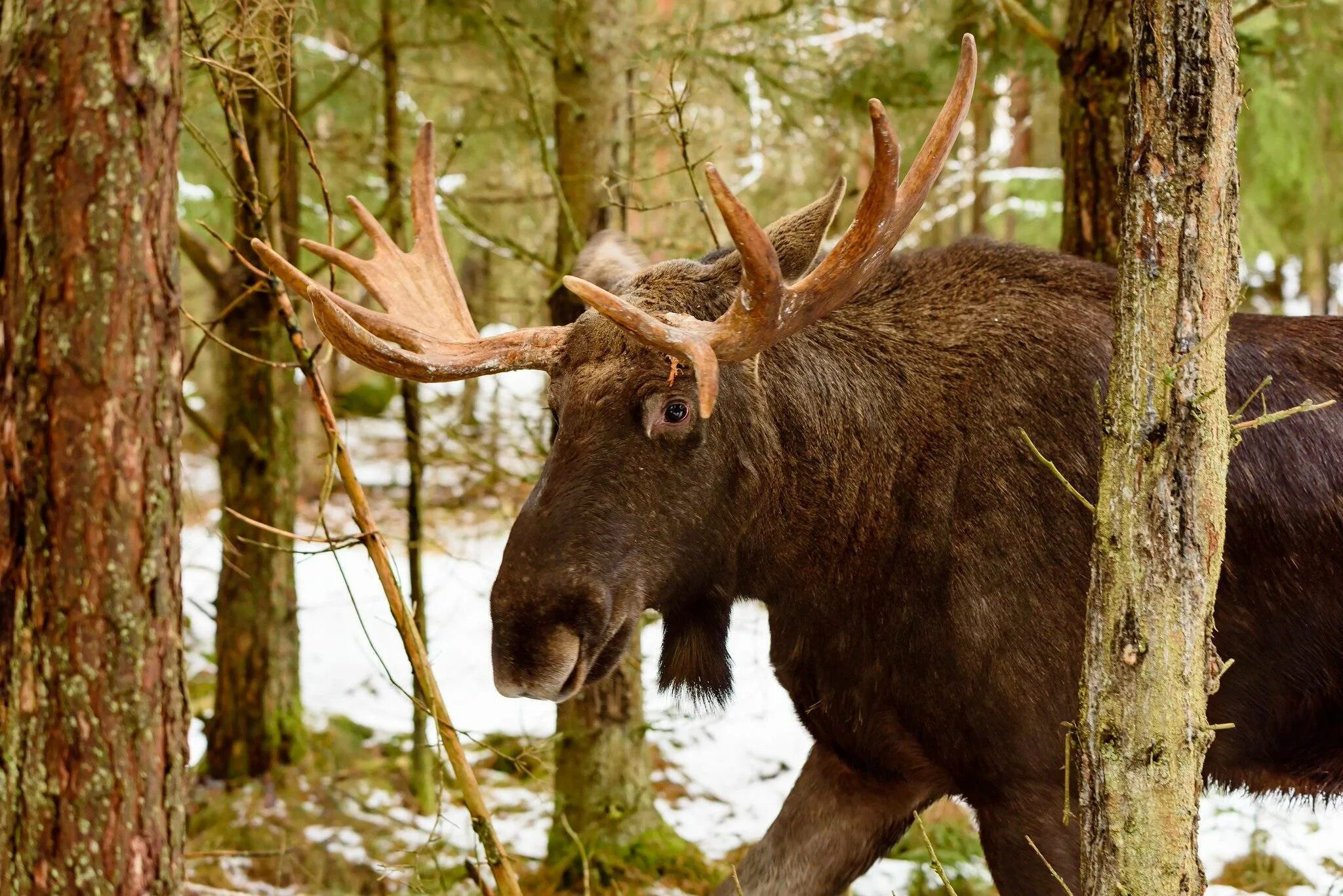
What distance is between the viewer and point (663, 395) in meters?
3.80

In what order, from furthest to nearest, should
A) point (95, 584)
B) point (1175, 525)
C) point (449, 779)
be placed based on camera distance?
1. point (449, 779)
2. point (95, 584)
3. point (1175, 525)

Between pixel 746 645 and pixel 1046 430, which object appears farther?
pixel 746 645

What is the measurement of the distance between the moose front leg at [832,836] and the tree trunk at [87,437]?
222 cm

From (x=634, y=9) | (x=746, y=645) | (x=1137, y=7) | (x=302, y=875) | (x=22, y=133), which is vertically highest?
(x=634, y=9)

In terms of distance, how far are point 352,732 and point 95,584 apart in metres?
5.52

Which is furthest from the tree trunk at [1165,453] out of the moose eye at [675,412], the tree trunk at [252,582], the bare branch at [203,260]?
the bare branch at [203,260]

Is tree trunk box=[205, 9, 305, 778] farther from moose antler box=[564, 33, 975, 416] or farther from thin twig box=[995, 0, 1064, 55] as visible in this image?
moose antler box=[564, 33, 975, 416]

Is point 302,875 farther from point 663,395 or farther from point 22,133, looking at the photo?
point 22,133

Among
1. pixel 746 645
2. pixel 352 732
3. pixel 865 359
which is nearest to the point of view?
pixel 865 359

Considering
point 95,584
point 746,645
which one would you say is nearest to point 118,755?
point 95,584

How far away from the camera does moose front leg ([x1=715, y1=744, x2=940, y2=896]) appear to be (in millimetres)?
4430

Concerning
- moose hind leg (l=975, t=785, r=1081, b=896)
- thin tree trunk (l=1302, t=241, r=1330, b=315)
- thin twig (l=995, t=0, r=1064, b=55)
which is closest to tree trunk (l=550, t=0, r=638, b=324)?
thin twig (l=995, t=0, r=1064, b=55)

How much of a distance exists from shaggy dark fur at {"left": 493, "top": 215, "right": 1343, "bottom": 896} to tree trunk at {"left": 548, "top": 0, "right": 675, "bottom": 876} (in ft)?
5.40

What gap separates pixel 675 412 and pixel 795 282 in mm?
531
